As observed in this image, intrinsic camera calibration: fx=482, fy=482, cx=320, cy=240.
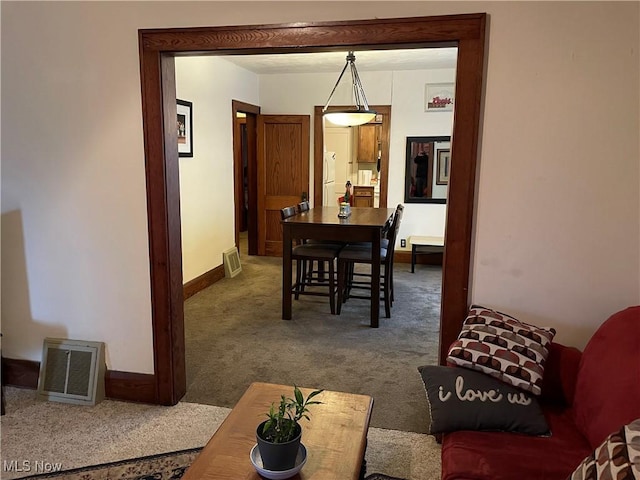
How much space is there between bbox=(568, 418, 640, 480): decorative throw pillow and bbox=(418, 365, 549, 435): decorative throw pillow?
1.67ft

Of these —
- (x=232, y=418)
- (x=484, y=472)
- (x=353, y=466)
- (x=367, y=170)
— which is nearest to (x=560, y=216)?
A: (x=484, y=472)

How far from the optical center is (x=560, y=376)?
1958 millimetres

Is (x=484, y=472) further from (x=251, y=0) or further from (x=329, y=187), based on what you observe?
(x=329, y=187)

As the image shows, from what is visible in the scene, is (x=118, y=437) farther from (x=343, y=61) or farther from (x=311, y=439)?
(x=343, y=61)

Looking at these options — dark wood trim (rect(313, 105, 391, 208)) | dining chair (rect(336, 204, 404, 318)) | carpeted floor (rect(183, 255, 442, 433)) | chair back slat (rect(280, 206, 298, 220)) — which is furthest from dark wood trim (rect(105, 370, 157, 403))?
dark wood trim (rect(313, 105, 391, 208))

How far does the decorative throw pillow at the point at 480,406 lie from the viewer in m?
1.77

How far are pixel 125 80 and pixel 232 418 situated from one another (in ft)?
5.71

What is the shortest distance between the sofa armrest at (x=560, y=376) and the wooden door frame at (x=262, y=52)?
1.49ft

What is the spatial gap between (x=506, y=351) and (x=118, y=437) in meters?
1.88

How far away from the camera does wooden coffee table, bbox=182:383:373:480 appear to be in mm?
1468

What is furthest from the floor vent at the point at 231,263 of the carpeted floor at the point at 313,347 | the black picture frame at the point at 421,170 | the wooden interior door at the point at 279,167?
the black picture frame at the point at 421,170

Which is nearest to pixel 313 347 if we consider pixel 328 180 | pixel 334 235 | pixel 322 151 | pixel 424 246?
pixel 334 235

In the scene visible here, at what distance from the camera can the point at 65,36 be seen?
2.48 m

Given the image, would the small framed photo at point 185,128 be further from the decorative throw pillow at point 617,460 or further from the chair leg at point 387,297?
the decorative throw pillow at point 617,460
